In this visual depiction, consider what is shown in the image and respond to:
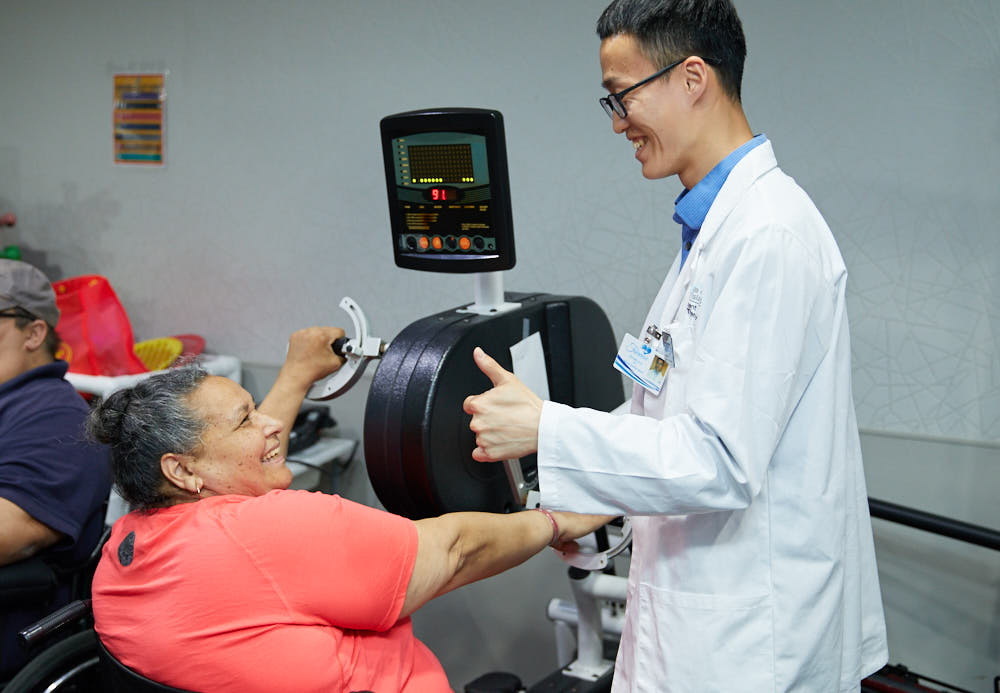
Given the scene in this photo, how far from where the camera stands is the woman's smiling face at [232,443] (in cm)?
141

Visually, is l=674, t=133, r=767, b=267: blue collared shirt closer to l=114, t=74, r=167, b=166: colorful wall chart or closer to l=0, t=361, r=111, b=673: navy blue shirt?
l=0, t=361, r=111, b=673: navy blue shirt

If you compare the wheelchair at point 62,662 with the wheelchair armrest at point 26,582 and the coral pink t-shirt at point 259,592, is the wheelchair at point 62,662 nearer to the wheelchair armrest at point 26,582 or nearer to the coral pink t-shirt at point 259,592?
the wheelchair armrest at point 26,582

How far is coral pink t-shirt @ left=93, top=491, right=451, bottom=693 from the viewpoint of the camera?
1257 millimetres

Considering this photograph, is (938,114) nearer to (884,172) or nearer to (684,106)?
(884,172)

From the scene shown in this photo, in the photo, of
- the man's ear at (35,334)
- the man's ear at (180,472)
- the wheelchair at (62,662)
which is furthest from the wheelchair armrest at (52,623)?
the man's ear at (35,334)

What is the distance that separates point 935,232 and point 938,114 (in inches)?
11.0

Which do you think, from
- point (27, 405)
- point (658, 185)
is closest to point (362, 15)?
point (658, 185)

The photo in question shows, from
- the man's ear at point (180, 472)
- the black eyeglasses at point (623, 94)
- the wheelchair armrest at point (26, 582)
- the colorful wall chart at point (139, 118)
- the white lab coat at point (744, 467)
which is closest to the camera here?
the white lab coat at point (744, 467)

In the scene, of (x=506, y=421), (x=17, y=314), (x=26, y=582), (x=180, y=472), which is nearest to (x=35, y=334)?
(x=17, y=314)

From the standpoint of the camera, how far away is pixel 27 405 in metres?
2.03

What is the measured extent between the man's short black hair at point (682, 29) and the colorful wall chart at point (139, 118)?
2.41 meters

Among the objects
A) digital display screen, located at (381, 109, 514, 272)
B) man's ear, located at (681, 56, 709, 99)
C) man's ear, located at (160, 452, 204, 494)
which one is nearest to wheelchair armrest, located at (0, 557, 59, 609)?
man's ear, located at (160, 452, 204, 494)

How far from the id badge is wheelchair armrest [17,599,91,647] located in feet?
3.82

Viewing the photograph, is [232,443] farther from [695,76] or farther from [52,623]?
[695,76]
